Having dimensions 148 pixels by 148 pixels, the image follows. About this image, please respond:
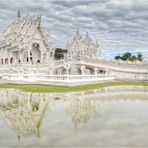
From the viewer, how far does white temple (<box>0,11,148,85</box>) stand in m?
33.5

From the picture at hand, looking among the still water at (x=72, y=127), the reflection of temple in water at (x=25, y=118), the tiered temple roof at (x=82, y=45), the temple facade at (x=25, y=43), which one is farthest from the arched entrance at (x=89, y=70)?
the still water at (x=72, y=127)

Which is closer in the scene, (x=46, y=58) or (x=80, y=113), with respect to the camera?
(x=80, y=113)

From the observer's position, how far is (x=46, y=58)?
48281 millimetres

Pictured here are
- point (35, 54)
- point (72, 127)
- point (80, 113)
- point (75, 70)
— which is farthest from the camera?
point (35, 54)

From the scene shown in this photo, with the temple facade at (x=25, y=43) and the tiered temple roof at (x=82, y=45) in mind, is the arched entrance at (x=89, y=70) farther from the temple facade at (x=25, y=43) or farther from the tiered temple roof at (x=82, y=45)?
the temple facade at (x=25, y=43)

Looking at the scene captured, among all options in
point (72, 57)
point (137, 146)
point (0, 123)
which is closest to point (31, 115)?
point (0, 123)

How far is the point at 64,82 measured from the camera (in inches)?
878

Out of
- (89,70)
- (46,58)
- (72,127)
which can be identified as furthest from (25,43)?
(72,127)

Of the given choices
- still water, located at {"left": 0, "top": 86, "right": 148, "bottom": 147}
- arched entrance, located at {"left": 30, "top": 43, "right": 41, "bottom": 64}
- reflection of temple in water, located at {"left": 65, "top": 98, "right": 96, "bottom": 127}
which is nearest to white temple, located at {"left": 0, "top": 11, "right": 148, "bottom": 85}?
arched entrance, located at {"left": 30, "top": 43, "right": 41, "bottom": 64}

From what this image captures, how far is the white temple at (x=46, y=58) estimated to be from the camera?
33531 mm

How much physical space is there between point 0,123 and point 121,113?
3.88 meters

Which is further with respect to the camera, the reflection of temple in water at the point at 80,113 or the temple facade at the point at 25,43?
the temple facade at the point at 25,43

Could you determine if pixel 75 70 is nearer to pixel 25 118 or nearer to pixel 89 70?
pixel 89 70

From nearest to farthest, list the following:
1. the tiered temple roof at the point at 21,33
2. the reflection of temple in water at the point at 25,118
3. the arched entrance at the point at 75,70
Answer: the reflection of temple in water at the point at 25,118 → the arched entrance at the point at 75,70 → the tiered temple roof at the point at 21,33
